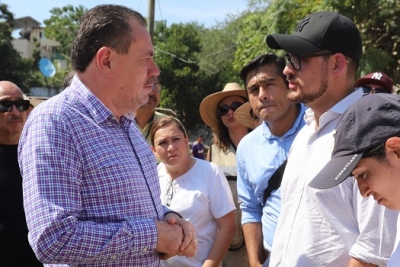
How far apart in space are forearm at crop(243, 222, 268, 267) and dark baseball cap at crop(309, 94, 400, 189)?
66.1 inches

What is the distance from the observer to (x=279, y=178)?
11.3 feet

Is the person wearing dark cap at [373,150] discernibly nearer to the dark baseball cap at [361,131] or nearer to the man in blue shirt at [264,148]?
the dark baseball cap at [361,131]

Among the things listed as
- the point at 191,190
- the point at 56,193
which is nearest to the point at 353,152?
the point at 56,193

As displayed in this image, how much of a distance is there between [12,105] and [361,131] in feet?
10.3

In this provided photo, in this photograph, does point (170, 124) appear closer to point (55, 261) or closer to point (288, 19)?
point (55, 261)

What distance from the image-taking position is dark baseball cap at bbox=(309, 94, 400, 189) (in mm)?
1834

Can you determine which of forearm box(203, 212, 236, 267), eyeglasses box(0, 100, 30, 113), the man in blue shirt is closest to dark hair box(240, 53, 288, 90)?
the man in blue shirt

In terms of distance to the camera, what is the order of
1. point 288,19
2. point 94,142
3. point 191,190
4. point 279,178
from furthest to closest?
point 288,19 → point 191,190 → point 279,178 → point 94,142

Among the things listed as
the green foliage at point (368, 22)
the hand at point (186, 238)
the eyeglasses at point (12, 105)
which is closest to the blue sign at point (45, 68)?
the green foliage at point (368, 22)

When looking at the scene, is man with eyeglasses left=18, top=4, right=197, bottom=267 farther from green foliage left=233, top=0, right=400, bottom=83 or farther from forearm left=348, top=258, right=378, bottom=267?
green foliage left=233, top=0, right=400, bottom=83

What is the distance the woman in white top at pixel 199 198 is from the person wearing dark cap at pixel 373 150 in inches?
83.5

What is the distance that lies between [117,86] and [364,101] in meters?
0.99

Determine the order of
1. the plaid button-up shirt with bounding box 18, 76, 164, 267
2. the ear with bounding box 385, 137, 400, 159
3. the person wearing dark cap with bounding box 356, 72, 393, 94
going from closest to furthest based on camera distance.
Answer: the ear with bounding box 385, 137, 400, 159 → the plaid button-up shirt with bounding box 18, 76, 164, 267 → the person wearing dark cap with bounding box 356, 72, 393, 94

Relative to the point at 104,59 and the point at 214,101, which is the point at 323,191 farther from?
the point at 214,101
